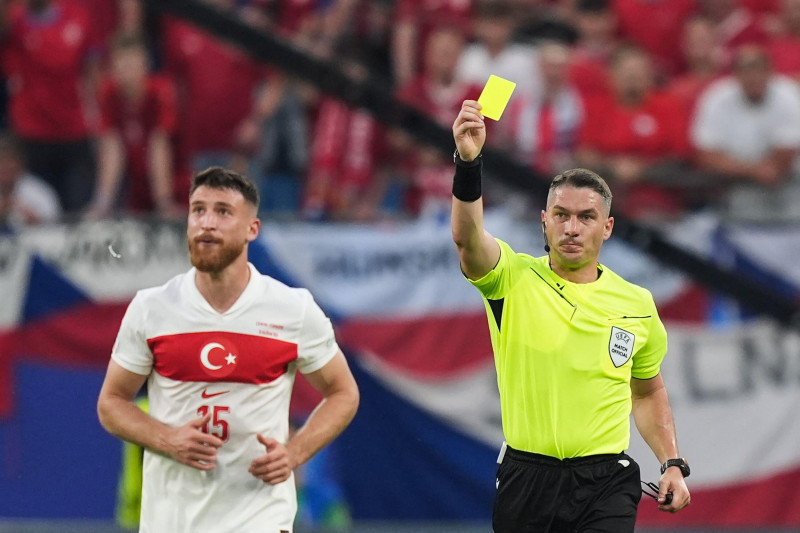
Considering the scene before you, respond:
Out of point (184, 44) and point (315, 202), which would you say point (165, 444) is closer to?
point (315, 202)

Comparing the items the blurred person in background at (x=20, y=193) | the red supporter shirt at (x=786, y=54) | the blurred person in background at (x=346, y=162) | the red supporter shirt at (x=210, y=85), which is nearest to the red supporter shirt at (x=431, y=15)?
the blurred person in background at (x=346, y=162)

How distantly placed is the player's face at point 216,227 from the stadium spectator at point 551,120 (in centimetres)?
573

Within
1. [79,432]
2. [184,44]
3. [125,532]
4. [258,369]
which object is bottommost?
[125,532]

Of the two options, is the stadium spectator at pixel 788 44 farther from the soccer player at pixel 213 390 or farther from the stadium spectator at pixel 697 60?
the soccer player at pixel 213 390

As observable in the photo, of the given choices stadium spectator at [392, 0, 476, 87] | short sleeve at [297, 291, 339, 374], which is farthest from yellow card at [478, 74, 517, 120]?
stadium spectator at [392, 0, 476, 87]

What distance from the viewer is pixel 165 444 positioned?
18.7 ft

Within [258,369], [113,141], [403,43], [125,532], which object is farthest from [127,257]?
[258,369]

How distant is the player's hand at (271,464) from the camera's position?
18.8ft

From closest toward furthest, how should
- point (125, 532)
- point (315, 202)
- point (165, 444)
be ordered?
point (165, 444) < point (125, 532) < point (315, 202)

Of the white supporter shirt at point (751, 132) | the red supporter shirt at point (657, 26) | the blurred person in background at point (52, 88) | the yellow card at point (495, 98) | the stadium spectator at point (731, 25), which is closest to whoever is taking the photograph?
the yellow card at point (495, 98)

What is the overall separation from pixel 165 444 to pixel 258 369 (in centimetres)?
52

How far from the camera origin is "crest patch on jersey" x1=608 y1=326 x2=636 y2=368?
19.3 ft

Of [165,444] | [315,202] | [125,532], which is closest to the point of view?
Result: [165,444]

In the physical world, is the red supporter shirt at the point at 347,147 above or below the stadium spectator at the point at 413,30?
below
